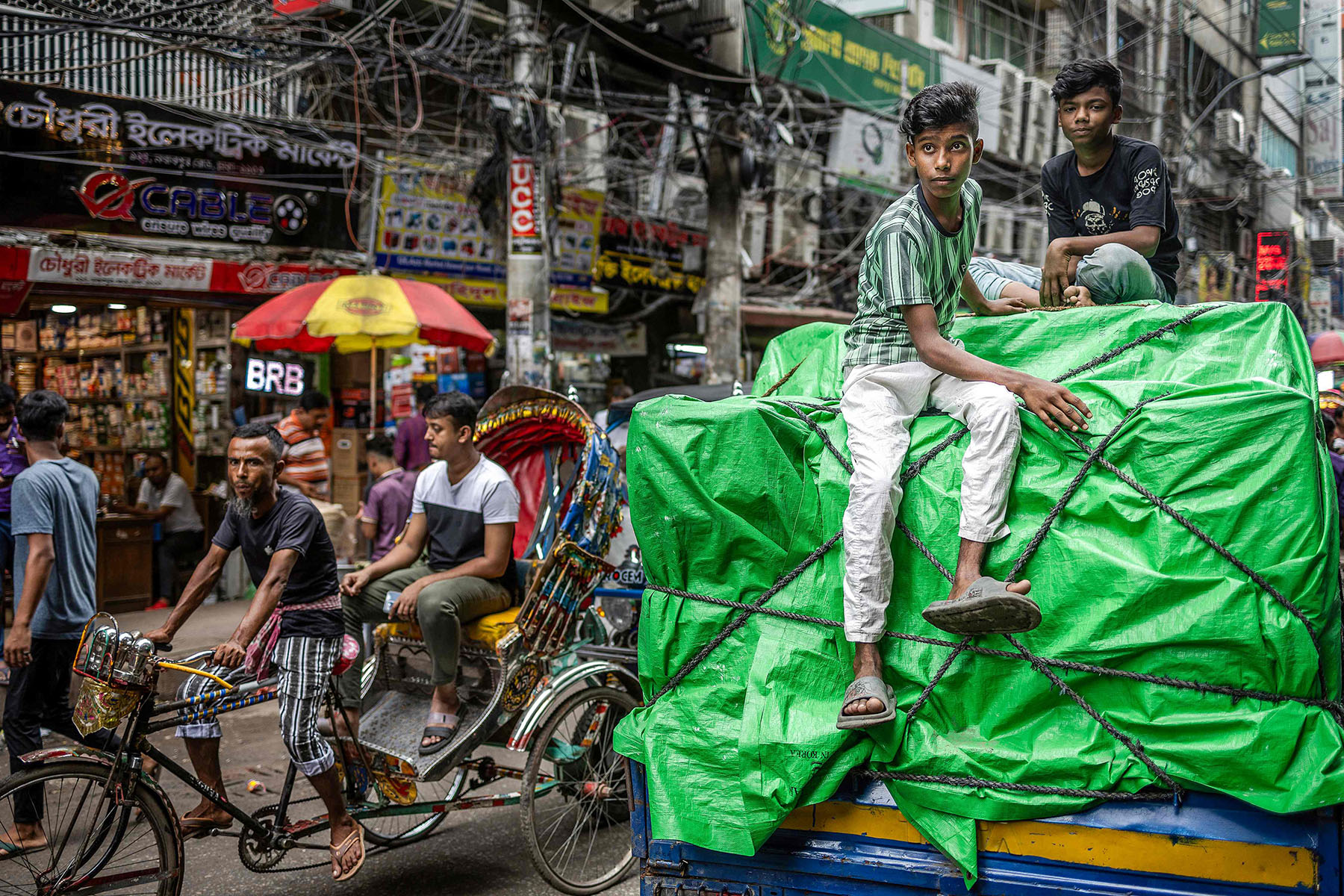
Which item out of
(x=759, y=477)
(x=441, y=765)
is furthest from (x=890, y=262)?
(x=441, y=765)

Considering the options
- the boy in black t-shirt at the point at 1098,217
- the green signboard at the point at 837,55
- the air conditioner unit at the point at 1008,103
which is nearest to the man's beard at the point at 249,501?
the boy in black t-shirt at the point at 1098,217

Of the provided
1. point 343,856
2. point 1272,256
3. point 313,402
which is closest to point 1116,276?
point 343,856

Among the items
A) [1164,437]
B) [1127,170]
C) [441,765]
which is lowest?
[441,765]

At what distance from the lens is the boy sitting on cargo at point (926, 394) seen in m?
2.64

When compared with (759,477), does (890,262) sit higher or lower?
higher

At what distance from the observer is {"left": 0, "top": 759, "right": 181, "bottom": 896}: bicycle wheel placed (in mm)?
3350

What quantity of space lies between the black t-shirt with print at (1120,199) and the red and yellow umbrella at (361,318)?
5.56 metres

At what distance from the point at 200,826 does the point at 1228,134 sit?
27178mm

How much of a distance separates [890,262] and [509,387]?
9.14 ft

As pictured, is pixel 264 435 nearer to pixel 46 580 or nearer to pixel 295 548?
pixel 295 548

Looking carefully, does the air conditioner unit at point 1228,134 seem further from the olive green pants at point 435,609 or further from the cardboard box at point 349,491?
the olive green pants at point 435,609

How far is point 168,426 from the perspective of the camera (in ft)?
36.0

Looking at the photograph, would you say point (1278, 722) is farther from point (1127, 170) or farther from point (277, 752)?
point (277, 752)

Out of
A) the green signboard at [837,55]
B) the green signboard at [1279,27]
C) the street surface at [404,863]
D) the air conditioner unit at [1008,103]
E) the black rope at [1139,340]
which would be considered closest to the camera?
the black rope at [1139,340]
